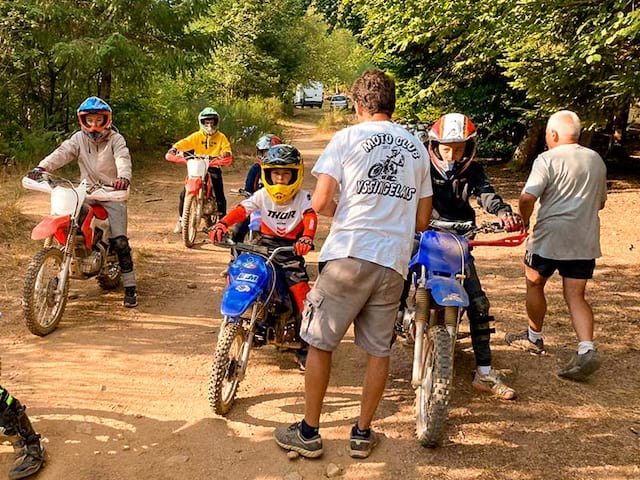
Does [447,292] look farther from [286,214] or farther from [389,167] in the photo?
[286,214]

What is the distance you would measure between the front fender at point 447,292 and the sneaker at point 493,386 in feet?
3.19

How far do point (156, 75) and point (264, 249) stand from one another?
1220 centimetres

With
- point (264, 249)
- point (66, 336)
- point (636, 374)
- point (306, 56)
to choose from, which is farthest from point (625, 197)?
point (306, 56)

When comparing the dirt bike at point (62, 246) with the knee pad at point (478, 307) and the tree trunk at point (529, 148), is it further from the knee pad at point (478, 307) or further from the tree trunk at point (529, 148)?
the tree trunk at point (529, 148)

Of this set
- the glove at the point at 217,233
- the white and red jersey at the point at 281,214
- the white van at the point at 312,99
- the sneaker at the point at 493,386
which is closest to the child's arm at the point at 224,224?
the glove at the point at 217,233

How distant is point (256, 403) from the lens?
4.03 metres

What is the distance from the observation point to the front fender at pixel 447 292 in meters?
3.45

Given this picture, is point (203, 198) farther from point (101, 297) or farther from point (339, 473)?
point (339, 473)

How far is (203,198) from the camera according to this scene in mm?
8188

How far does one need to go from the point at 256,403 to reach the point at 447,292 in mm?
1544

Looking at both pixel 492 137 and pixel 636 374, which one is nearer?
pixel 636 374

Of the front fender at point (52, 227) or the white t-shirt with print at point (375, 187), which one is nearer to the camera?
the white t-shirt with print at point (375, 187)

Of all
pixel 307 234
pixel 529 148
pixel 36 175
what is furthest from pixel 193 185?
pixel 529 148

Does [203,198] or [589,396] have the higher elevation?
[203,198]
